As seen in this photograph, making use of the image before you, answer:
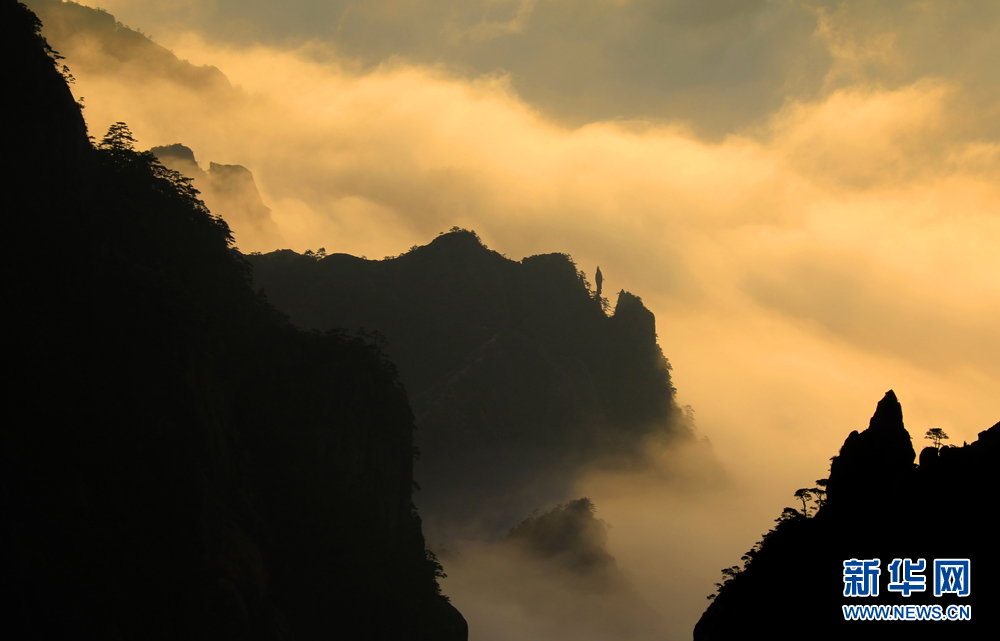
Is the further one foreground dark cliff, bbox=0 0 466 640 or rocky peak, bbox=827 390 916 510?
foreground dark cliff, bbox=0 0 466 640

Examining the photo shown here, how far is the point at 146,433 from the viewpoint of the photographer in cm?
5525

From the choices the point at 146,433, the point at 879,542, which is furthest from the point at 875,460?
the point at 146,433

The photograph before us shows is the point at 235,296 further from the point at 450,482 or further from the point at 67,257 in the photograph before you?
the point at 450,482

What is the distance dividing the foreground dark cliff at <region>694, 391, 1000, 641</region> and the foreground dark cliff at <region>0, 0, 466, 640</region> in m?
42.1

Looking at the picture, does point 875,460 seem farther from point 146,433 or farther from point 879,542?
point 146,433

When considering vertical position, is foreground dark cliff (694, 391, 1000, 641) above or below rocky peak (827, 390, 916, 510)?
below

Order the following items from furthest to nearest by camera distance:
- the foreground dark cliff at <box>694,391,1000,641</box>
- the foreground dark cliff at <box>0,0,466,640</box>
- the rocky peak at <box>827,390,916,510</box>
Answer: the foreground dark cliff at <box>0,0,466,640</box>
the rocky peak at <box>827,390,916,510</box>
the foreground dark cliff at <box>694,391,1000,641</box>

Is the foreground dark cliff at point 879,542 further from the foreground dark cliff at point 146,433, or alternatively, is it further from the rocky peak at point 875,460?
the foreground dark cliff at point 146,433

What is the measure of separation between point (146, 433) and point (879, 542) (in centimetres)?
5315

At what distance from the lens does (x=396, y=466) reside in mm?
98688

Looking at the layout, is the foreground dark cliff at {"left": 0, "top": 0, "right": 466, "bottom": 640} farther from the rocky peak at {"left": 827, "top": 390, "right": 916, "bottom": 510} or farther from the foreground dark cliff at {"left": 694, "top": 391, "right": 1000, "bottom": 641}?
the rocky peak at {"left": 827, "top": 390, "right": 916, "bottom": 510}

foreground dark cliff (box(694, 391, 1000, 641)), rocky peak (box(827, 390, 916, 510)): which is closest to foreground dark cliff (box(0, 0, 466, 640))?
foreground dark cliff (box(694, 391, 1000, 641))

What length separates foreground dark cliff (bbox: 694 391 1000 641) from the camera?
114 ft

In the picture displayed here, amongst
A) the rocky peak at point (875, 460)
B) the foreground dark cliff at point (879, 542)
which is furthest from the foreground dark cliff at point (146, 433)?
the rocky peak at point (875, 460)
